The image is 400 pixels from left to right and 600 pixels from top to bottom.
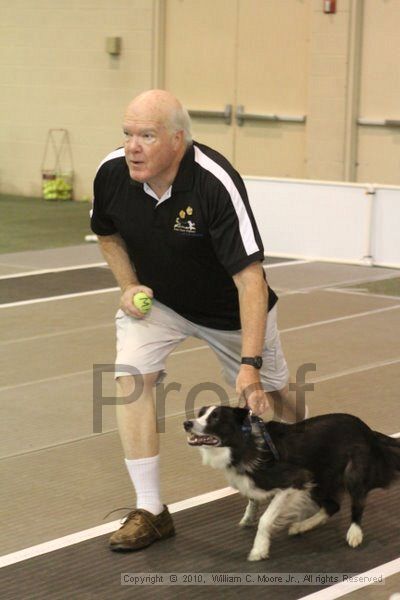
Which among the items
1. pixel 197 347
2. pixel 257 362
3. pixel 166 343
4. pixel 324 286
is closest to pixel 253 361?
pixel 257 362

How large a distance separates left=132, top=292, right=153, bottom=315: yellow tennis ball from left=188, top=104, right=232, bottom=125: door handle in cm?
Answer: 1177

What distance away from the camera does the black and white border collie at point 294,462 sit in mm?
4227

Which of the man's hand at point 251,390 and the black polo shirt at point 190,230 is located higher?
the black polo shirt at point 190,230

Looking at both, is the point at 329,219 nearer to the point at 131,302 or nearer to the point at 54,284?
the point at 54,284

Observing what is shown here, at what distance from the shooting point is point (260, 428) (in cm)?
429

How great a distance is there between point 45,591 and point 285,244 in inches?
332

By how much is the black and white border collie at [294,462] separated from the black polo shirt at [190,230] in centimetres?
56

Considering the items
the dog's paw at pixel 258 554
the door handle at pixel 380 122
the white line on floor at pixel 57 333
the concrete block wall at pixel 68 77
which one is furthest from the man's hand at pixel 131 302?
the concrete block wall at pixel 68 77

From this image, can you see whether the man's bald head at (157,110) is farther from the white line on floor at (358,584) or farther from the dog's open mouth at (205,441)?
the white line on floor at (358,584)

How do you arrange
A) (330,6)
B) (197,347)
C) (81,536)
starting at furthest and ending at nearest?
(330,6) < (197,347) < (81,536)

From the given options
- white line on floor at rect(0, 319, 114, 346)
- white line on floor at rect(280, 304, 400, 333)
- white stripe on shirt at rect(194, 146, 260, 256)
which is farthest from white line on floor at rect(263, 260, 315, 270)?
white stripe on shirt at rect(194, 146, 260, 256)

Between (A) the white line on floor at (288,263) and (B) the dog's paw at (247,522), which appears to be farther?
(A) the white line on floor at (288,263)

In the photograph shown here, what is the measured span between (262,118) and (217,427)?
1196cm

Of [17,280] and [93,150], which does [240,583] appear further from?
[93,150]
